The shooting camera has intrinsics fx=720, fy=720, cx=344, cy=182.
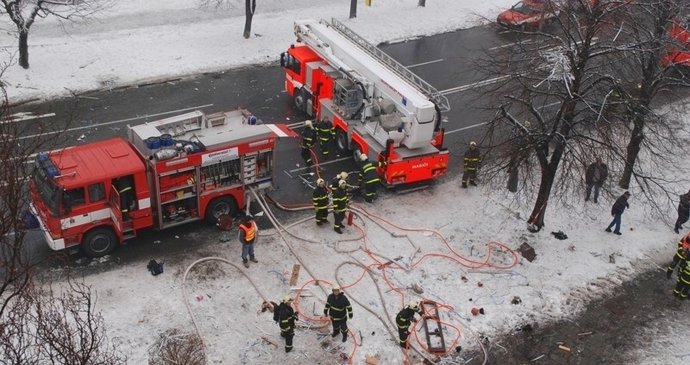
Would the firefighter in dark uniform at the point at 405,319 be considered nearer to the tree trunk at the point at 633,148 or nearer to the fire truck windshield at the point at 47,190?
the tree trunk at the point at 633,148

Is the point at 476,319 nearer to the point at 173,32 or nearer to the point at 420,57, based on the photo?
the point at 420,57

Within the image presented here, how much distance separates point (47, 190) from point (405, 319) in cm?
861

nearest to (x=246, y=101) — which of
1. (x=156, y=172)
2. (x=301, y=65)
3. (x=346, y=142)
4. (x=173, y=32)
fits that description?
(x=301, y=65)

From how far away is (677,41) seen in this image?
18.6 metres

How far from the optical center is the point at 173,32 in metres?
30.5

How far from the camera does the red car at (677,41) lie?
18828mm

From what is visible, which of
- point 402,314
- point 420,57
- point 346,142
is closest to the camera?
point 402,314

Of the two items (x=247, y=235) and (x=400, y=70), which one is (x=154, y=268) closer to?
(x=247, y=235)

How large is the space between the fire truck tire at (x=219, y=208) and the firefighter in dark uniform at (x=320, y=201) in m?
2.21

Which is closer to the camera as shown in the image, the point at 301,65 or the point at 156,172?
the point at 156,172

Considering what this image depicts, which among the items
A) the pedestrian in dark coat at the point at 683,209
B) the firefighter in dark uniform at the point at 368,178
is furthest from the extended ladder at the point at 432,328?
the pedestrian in dark coat at the point at 683,209

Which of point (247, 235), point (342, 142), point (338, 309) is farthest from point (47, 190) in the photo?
point (342, 142)

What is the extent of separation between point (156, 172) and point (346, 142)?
703 cm

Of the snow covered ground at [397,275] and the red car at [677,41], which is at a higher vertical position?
the red car at [677,41]
